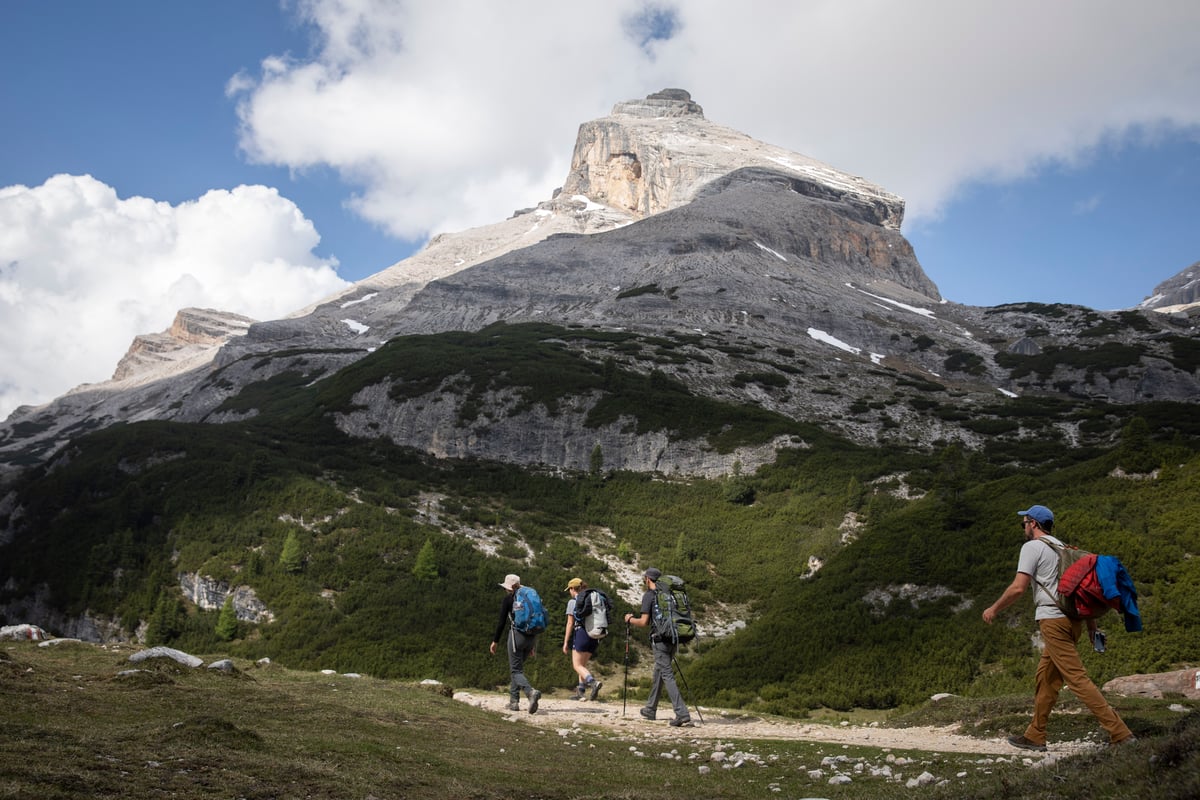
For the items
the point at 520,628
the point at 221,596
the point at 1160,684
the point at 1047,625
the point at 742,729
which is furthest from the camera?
the point at 221,596

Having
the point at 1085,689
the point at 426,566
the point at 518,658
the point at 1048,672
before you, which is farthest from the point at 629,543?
the point at 1085,689

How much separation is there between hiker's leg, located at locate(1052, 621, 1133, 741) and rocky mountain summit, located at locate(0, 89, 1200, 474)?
4355cm

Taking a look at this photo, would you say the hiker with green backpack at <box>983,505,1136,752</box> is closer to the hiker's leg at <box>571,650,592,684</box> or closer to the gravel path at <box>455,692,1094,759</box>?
the gravel path at <box>455,692,1094,759</box>

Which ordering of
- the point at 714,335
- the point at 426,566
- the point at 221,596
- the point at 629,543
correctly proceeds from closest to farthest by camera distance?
the point at 426,566 < the point at 221,596 < the point at 629,543 < the point at 714,335

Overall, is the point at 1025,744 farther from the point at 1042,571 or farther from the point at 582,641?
the point at 582,641

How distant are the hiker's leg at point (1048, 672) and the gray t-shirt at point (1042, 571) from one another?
123 mm

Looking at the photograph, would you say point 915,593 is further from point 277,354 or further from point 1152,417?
point 277,354

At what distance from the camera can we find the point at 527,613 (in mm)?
16688

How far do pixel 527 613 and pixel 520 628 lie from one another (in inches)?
13.4

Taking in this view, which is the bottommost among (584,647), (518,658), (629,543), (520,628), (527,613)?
(518,658)

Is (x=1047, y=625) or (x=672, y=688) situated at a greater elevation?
(x=1047, y=625)

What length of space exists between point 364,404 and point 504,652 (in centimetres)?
3963

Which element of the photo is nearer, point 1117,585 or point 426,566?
point 1117,585

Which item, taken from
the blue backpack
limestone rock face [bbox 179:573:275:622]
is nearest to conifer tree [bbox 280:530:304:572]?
limestone rock face [bbox 179:573:275:622]
